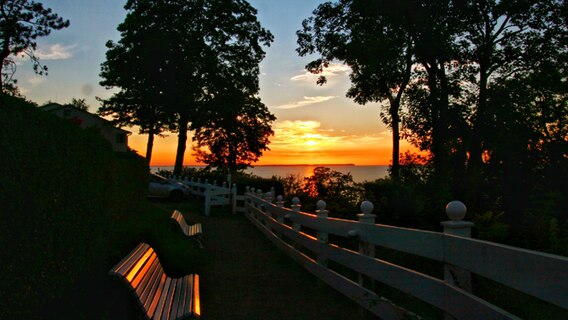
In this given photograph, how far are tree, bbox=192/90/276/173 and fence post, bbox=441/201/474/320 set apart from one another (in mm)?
39739

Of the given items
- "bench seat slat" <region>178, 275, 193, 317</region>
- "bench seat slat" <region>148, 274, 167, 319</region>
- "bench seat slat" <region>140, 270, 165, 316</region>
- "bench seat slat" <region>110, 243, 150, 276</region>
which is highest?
"bench seat slat" <region>110, 243, 150, 276</region>

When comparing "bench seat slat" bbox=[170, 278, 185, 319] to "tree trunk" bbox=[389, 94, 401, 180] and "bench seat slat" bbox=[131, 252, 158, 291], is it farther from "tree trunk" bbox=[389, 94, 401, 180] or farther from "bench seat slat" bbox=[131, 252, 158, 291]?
"tree trunk" bbox=[389, 94, 401, 180]

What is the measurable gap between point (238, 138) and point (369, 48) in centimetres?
2375

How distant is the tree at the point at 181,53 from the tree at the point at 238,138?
146 inches

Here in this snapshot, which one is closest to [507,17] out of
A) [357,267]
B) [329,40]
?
[329,40]

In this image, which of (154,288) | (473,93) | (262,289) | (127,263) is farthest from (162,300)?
(473,93)

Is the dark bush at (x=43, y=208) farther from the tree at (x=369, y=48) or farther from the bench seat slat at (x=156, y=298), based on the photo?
the tree at (x=369, y=48)

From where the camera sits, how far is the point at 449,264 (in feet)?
12.1

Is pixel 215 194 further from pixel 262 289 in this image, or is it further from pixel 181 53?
pixel 181 53

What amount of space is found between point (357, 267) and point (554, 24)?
78.1 feet

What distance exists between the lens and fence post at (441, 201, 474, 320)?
3.59m

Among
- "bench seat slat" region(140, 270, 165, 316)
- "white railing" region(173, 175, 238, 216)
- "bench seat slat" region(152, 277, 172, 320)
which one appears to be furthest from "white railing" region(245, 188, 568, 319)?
"white railing" region(173, 175, 238, 216)

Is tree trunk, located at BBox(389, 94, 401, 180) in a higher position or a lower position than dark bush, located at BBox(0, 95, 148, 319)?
higher

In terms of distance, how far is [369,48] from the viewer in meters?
23.3
